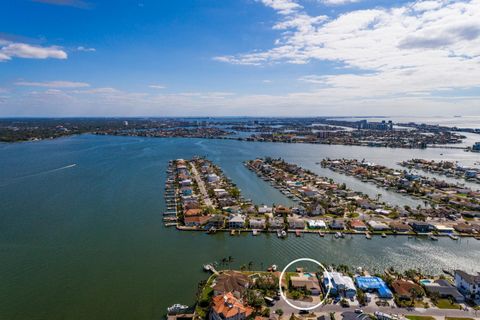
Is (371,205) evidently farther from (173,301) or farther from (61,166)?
(61,166)

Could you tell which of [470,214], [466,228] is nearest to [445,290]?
[466,228]

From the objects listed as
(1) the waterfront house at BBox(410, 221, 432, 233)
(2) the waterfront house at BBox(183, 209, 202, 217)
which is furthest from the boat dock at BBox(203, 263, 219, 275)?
(1) the waterfront house at BBox(410, 221, 432, 233)

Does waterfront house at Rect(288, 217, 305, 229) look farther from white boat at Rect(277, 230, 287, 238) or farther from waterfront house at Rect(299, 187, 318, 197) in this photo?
waterfront house at Rect(299, 187, 318, 197)

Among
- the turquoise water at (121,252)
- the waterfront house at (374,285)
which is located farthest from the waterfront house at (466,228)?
the waterfront house at (374,285)

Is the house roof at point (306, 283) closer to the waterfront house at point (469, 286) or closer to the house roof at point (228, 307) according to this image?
the house roof at point (228, 307)

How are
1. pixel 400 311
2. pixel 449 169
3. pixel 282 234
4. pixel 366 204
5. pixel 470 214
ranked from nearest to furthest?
pixel 400 311
pixel 282 234
pixel 470 214
pixel 366 204
pixel 449 169

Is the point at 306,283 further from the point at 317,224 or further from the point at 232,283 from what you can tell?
the point at 317,224
